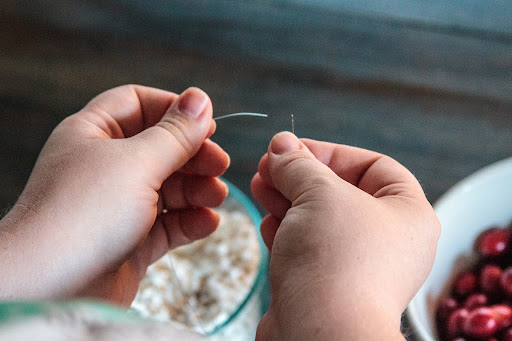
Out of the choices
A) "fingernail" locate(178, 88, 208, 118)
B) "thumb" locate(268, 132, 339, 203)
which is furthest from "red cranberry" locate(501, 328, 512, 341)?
"fingernail" locate(178, 88, 208, 118)

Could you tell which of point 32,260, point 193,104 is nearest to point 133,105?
point 193,104

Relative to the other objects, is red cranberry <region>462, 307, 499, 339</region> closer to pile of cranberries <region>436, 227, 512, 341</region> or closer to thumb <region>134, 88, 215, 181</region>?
pile of cranberries <region>436, 227, 512, 341</region>

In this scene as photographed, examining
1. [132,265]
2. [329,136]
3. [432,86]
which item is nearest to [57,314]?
[132,265]

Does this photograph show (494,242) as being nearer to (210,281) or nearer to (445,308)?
(445,308)

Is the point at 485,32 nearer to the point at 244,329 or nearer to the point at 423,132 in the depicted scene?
the point at 423,132

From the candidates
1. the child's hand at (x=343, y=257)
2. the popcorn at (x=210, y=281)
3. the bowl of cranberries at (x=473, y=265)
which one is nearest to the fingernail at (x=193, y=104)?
the child's hand at (x=343, y=257)

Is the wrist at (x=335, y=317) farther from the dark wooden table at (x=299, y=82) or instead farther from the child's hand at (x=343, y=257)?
the dark wooden table at (x=299, y=82)
